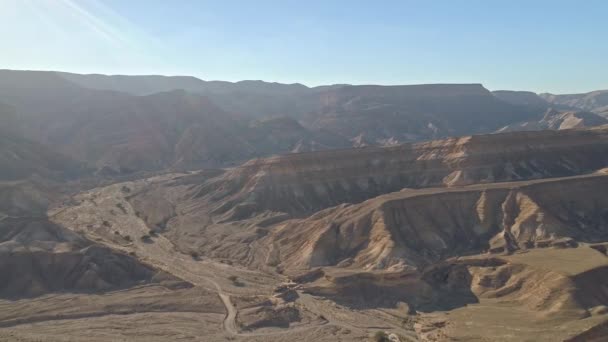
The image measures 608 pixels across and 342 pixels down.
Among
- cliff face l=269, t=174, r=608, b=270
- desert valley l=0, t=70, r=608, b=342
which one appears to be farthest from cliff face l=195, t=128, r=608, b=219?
cliff face l=269, t=174, r=608, b=270

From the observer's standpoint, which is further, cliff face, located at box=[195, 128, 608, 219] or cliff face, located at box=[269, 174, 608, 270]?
cliff face, located at box=[195, 128, 608, 219]

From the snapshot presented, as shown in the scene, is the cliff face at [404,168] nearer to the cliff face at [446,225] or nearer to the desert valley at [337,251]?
the desert valley at [337,251]

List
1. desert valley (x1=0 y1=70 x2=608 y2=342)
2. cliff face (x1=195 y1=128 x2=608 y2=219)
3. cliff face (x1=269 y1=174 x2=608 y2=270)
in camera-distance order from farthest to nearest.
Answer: cliff face (x1=195 y1=128 x2=608 y2=219) < cliff face (x1=269 y1=174 x2=608 y2=270) < desert valley (x1=0 y1=70 x2=608 y2=342)

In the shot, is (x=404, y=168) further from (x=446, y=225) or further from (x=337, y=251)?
(x=337, y=251)

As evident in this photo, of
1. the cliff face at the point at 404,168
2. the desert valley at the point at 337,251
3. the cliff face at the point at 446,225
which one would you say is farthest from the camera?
the cliff face at the point at 404,168

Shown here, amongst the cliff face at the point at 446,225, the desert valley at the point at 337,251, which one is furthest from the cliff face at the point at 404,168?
the cliff face at the point at 446,225

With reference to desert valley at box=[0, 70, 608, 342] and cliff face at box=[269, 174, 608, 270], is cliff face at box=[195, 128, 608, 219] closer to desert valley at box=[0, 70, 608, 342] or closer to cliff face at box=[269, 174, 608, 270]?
desert valley at box=[0, 70, 608, 342]

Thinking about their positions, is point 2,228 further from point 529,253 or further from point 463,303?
point 529,253
